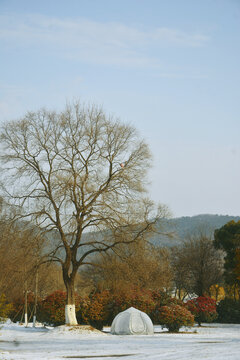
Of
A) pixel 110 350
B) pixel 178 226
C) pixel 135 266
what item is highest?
pixel 178 226

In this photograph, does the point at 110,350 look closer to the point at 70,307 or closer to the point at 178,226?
the point at 70,307

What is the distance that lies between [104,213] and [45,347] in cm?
884

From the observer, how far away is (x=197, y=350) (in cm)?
1909

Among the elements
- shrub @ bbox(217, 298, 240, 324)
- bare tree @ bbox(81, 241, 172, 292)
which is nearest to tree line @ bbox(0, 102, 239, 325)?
bare tree @ bbox(81, 241, 172, 292)

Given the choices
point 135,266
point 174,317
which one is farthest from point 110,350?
point 174,317

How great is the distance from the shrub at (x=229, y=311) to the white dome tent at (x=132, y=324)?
18.4m

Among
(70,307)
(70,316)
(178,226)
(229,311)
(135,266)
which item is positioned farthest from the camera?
(229,311)

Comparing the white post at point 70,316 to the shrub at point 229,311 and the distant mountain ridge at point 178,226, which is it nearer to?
the distant mountain ridge at point 178,226

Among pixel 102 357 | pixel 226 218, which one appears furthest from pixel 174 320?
pixel 226 218

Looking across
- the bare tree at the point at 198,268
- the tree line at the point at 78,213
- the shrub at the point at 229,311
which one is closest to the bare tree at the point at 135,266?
the tree line at the point at 78,213

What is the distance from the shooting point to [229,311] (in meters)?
46.2

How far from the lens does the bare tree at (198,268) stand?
53.5 meters

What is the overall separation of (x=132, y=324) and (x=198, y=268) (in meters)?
25.5

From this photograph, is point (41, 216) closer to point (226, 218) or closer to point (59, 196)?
point (59, 196)
